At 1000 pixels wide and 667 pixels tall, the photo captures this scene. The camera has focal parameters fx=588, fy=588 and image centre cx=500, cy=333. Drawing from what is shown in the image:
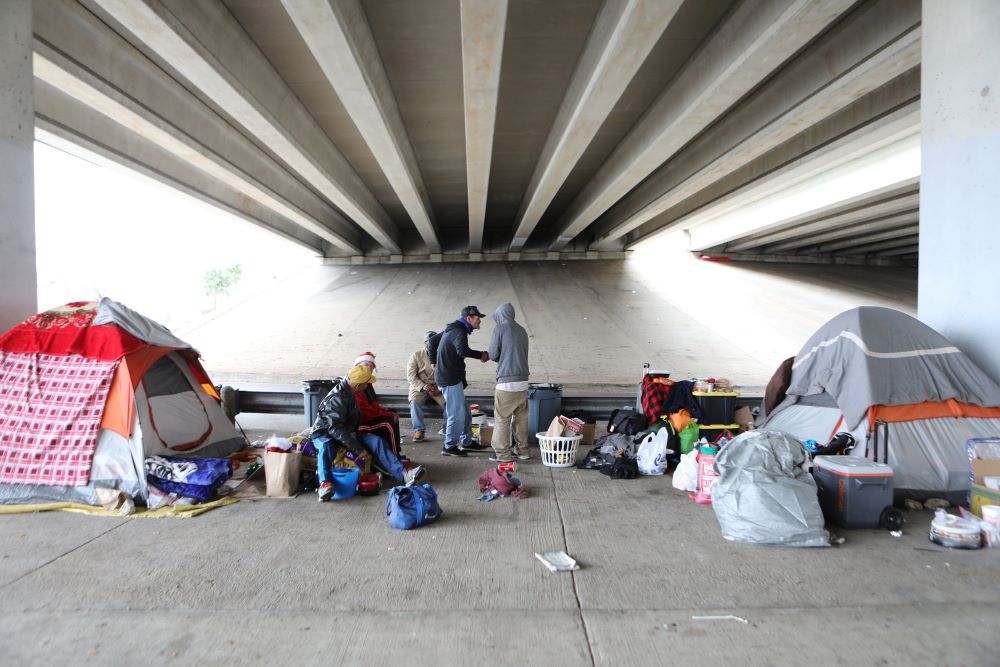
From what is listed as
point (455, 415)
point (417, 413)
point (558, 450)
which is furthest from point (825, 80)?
point (417, 413)

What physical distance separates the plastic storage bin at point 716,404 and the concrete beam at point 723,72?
4601mm

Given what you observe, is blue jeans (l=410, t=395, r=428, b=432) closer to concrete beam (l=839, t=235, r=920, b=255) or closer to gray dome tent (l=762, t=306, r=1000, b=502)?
gray dome tent (l=762, t=306, r=1000, b=502)

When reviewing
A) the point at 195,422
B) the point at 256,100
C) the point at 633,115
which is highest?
the point at 633,115

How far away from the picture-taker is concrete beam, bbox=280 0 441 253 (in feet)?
23.1

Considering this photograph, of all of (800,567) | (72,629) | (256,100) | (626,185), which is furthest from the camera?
(626,185)

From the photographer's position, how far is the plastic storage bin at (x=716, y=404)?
7.29 metres

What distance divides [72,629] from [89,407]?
109 inches

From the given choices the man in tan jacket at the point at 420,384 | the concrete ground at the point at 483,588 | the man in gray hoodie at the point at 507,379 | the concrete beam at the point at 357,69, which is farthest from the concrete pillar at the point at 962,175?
the concrete beam at the point at 357,69

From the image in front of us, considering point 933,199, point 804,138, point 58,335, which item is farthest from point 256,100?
point 804,138

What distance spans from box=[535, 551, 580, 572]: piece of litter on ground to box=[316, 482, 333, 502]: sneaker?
2187 mm

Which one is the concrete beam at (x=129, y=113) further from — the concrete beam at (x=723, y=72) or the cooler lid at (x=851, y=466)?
the cooler lid at (x=851, y=466)

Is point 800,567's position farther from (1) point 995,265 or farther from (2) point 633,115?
(2) point 633,115

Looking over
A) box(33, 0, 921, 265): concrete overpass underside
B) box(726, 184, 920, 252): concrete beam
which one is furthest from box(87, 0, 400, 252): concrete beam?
box(726, 184, 920, 252): concrete beam

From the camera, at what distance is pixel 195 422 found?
639cm
